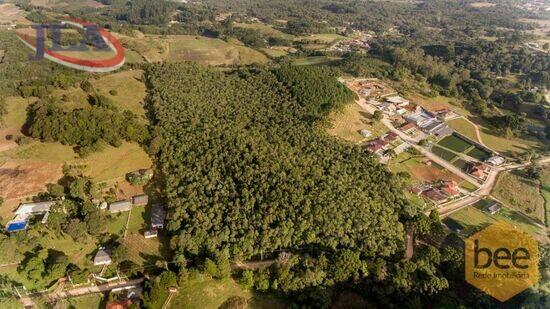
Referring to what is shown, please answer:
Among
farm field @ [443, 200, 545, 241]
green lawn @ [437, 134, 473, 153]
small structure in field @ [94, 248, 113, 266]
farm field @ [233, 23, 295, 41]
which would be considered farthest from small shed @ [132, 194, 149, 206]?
farm field @ [233, 23, 295, 41]

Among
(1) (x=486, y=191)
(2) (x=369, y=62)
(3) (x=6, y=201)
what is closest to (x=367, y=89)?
(2) (x=369, y=62)

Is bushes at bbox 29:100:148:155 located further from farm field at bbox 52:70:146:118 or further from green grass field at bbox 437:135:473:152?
green grass field at bbox 437:135:473:152

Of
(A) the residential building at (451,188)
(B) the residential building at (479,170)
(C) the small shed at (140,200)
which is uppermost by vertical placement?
(B) the residential building at (479,170)

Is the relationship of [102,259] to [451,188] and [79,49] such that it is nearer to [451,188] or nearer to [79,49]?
[451,188]

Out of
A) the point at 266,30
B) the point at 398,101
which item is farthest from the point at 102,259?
the point at 266,30

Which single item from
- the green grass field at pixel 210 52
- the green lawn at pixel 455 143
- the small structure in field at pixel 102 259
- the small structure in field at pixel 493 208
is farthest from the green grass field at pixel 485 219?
the green grass field at pixel 210 52

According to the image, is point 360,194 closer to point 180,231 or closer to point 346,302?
point 346,302

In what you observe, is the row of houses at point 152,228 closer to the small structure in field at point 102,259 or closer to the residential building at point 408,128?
the small structure in field at point 102,259
